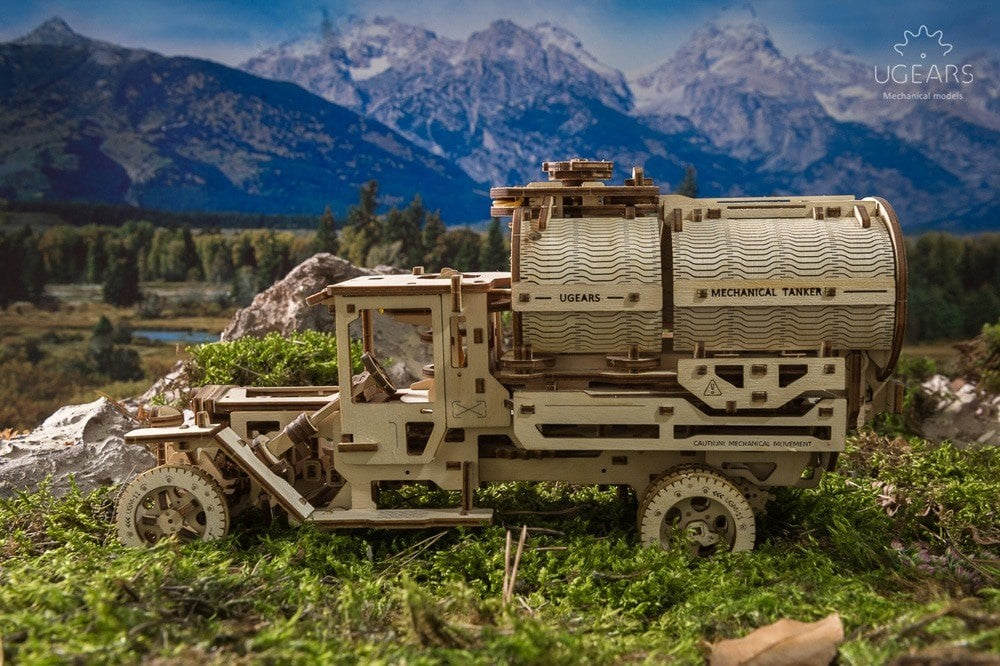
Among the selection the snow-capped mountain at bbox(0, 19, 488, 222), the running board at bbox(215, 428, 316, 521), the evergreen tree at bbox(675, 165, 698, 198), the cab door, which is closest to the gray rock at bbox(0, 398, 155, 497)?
the running board at bbox(215, 428, 316, 521)

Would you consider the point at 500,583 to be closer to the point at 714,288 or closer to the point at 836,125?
the point at 714,288

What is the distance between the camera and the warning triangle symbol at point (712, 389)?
5.36 m

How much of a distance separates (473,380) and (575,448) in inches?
29.8

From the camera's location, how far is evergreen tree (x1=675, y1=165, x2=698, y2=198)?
13.0 m

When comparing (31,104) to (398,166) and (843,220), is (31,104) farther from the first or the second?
(843,220)

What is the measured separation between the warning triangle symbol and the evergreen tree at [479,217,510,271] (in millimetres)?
7298

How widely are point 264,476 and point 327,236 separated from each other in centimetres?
756

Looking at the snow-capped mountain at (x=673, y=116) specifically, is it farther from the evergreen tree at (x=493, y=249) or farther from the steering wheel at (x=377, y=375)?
the steering wheel at (x=377, y=375)

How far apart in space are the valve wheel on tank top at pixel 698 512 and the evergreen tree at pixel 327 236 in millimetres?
8244

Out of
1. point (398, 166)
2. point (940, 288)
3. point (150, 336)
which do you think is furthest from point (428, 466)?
point (940, 288)

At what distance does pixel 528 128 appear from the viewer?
45.3 feet

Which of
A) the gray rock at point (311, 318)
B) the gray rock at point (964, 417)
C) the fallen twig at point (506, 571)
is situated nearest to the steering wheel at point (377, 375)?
the fallen twig at point (506, 571)

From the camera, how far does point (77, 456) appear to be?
23.2ft

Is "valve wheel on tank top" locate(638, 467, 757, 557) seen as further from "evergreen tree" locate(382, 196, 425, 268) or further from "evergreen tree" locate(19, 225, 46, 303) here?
"evergreen tree" locate(19, 225, 46, 303)
